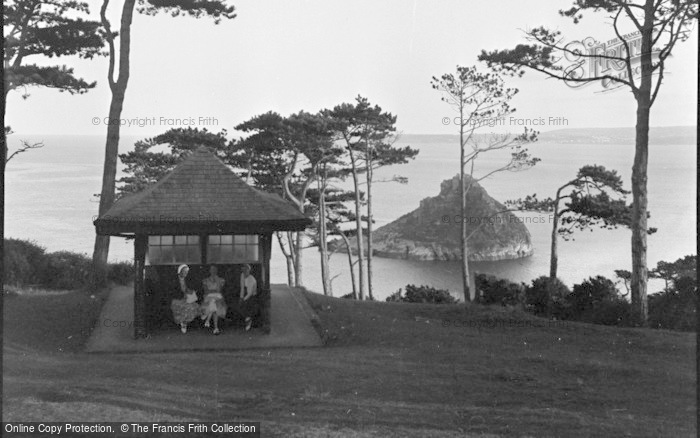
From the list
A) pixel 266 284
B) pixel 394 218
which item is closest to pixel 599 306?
pixel 266 284

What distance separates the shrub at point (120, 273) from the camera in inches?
759

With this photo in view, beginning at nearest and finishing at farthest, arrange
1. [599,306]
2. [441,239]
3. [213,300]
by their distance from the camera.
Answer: [213,300] < [599,306] < [441,239]

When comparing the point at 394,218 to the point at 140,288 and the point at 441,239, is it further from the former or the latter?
the point at 140,288

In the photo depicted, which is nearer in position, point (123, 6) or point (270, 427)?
point (270, 427)

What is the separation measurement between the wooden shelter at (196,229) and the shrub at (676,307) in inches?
367

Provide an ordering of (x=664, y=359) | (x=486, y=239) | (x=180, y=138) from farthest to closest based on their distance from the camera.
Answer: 1. (x=486, y=239)
2. (x=180, y=138)
3. (x=664, y=359)

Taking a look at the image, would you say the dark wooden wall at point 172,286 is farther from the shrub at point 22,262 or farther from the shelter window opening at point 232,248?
the shrub at point 22,262

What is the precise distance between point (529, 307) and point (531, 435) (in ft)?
43.1

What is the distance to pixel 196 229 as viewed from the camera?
1154 centimetres

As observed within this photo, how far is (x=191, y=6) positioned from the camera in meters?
21.0

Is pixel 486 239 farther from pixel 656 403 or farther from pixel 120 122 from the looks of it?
pixel 656 403

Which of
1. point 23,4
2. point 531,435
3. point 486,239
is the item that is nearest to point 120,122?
point 23,4

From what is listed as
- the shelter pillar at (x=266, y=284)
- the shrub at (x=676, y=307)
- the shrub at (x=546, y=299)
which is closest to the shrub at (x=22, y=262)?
the shelter pillar at (x=266, y=284)

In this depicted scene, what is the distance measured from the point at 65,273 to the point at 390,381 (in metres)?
13.8
